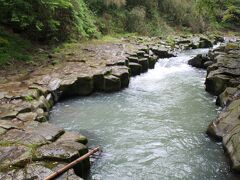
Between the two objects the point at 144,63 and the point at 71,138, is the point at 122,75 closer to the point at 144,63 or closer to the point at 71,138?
the point at 144,63

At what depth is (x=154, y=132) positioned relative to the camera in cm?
668

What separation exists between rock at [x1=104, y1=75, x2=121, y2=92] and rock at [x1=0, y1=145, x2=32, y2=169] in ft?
15.5

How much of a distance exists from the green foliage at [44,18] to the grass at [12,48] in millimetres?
546

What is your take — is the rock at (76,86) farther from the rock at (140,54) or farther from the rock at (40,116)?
the rock at (140,54)

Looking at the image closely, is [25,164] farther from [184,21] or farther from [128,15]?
[184,21]

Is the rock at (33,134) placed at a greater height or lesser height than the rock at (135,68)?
lesser

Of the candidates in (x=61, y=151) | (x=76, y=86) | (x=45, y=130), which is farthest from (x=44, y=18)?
(x=61, y=151)

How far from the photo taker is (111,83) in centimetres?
942

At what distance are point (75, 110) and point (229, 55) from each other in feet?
23.0

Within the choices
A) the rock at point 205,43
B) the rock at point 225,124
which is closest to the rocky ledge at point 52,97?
the rock at point 225,124

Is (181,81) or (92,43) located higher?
(92,43)

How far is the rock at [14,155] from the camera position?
14.8 ft

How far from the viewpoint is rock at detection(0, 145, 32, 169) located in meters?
4.51

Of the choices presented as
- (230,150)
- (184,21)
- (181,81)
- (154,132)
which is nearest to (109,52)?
(181,81)
